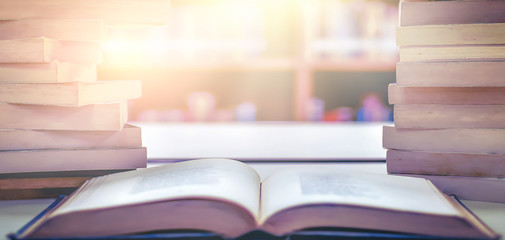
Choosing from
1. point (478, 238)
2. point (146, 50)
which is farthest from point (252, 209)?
point (146, 50)

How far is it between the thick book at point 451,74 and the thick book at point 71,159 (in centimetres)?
41

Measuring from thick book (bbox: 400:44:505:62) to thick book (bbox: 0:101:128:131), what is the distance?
43 centimetres

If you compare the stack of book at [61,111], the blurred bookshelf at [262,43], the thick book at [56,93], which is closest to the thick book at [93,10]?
the stack of book at [61,111]

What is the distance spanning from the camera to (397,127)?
0.69 metres

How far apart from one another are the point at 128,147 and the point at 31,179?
0.47ft

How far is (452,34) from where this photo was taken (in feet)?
2.15

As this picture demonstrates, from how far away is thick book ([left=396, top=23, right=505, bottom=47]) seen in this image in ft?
2.12

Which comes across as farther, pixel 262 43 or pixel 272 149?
pixel 262 43

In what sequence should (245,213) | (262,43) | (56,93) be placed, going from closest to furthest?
1. (245,213)
2. (56,93)
3. (262,43)

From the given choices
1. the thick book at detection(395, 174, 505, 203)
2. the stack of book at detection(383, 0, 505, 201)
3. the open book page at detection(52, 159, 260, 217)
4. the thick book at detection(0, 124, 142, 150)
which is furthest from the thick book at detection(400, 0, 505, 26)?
the thick book at detection(0, 124, 142, 150)

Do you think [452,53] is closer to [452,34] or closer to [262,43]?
[452,34]

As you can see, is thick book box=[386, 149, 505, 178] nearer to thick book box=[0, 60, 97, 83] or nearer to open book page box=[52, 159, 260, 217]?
open book page box=[52, 159, 260, 217]

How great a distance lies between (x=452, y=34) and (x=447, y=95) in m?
0.09

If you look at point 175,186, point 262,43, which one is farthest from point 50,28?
point 262,43
